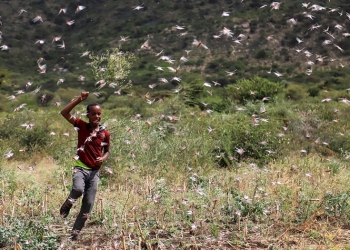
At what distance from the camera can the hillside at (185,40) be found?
4522cm

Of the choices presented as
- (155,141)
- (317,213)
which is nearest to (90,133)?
(317,213)

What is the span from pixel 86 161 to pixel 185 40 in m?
45.8

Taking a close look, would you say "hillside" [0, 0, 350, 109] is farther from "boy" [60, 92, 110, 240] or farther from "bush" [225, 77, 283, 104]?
"boy" [60, 92, 110, 240]

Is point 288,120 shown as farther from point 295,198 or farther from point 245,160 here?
point 295,198

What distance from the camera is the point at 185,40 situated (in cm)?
5034

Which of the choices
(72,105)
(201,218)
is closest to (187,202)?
(201,218)

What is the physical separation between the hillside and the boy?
36145mm

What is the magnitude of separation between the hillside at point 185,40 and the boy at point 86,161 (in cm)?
3614

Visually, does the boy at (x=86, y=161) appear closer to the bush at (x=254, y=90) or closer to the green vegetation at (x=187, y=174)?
the green vegetation at (x=187, y=174)

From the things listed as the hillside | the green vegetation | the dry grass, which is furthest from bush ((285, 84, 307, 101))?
the dry grass

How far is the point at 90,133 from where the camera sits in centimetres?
550

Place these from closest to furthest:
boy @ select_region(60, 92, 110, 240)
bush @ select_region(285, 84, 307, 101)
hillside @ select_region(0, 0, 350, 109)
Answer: boy @ select_region(60, 92, 110, 240), bush @ select_region(285, 84, 307, 101), hillside @ select_region(0, 0, 350, 109)

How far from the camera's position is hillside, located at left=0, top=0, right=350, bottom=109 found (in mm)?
45219

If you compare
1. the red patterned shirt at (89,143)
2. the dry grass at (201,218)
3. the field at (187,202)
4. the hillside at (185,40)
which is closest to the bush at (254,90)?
the hillside at (185,40)
